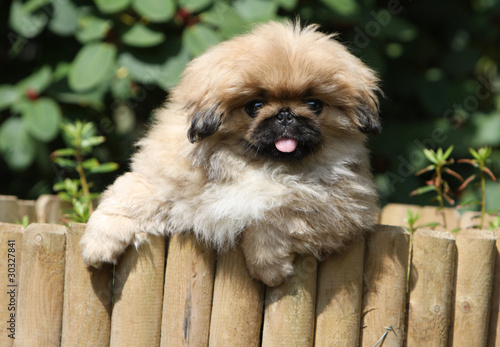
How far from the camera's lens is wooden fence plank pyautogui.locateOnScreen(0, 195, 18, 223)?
3.59 m

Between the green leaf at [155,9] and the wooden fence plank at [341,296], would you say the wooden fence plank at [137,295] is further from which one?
the green leaf at [155,9]

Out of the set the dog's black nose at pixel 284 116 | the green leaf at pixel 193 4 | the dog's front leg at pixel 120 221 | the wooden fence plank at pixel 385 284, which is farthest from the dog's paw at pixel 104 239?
the green leaf at pixel 193 4

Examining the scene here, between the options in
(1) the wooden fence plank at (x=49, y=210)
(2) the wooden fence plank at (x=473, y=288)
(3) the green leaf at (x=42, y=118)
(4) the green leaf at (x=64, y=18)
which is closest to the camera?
(2) the wooden fence plank at (x=473, y=288)

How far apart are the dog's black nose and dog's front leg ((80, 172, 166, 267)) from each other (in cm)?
68

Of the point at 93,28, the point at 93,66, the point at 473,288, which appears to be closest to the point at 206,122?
the point at 473,288

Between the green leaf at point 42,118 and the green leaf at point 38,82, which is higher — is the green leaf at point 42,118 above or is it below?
below

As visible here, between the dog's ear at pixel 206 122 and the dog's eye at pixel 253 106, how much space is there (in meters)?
0.11

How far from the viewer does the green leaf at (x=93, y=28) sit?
404 centimetres

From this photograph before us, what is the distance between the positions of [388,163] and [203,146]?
2.75 meters

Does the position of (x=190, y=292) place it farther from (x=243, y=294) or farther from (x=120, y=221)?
(x=120, y=221)

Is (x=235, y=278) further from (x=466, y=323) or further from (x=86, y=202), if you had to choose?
(x=86, y=202)

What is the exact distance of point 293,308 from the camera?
2.48 meters

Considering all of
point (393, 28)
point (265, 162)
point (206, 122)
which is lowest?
point (265, 162)

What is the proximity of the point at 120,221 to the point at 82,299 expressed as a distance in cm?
40
